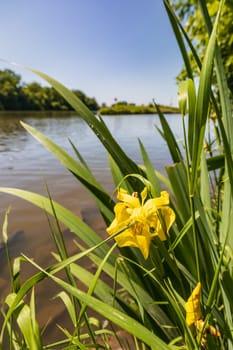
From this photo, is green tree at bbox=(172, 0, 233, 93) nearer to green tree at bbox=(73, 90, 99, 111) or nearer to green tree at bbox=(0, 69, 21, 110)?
green tree at bbox=(0, 69, 21, 110)

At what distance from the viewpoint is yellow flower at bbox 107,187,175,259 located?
331mm

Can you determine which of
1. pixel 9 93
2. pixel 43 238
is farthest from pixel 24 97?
pixel 43 238

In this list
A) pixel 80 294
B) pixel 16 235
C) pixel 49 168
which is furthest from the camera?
pixel 49 168

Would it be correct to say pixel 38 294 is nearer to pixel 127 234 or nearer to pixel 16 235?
pixel 16 235

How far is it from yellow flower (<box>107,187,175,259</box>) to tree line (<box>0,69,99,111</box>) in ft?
140

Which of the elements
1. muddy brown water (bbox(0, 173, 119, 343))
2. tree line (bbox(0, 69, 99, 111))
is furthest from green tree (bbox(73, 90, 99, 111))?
muddy brown water (bbox(0, 173, 119, 343))

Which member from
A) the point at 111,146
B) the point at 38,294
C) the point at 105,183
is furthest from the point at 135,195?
the point at 105,183

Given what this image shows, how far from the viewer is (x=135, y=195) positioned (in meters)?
0.37

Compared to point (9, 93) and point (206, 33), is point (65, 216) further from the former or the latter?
point (9, 93)

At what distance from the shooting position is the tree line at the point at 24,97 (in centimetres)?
4412

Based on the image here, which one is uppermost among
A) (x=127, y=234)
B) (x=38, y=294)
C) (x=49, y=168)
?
(x=127, y=234)

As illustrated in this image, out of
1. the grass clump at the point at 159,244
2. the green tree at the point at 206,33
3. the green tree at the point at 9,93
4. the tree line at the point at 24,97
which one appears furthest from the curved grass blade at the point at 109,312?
the green tree at the point at 9,93

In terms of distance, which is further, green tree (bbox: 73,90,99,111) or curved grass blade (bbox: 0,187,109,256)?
green tree (bbox: 73,90,99,111)

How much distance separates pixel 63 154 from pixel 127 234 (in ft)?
0.90
